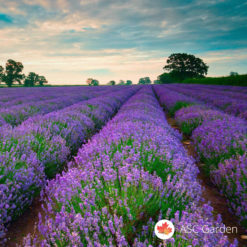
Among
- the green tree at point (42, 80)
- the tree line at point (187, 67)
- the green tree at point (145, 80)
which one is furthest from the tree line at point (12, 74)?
the green tree at point (145, 80)

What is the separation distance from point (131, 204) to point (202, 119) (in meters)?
4.40

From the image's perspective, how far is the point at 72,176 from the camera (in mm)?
1753

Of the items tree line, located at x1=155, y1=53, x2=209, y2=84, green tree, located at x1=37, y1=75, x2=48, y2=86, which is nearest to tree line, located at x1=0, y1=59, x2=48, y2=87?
green tree, located at x1=37, y1=75, x2=48, y2=86

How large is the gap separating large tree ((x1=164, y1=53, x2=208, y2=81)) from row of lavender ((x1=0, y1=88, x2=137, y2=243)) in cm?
5859

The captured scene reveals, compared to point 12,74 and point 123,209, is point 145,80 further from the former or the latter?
point 123,209

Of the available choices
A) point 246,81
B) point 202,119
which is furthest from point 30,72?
point 202,119

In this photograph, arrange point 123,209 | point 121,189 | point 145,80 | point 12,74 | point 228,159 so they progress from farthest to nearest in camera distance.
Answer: point 145,80, point 12,74, point 228,159, point 121,189, point 123,209

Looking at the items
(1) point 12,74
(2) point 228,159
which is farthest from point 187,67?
(2) point 228,159

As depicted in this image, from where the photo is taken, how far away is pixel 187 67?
5919cm

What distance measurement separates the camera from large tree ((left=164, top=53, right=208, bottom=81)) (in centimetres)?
5872

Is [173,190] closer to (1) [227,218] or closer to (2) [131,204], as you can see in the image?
(2) [131,204]

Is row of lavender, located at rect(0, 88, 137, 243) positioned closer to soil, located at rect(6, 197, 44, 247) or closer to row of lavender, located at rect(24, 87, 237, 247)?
soil, located at rect(6, 197, 44, 247)

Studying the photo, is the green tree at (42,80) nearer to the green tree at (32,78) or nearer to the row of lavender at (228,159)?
the green tree at (32,78)

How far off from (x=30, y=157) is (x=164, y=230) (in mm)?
2003
